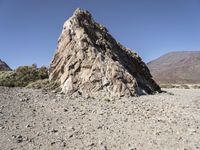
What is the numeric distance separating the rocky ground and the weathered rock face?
1.03 m

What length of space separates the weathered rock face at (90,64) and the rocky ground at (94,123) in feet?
3.37

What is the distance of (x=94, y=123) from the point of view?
984 centimetres

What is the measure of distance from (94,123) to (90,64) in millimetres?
5422

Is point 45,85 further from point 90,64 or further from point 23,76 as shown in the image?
point 23,76

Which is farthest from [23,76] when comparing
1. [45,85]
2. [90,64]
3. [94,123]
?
[94,123]

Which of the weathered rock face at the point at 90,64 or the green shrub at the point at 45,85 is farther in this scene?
the green shrub at the point at 45,85

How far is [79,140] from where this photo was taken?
8453mm

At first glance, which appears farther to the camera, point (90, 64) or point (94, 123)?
point (90, 64)

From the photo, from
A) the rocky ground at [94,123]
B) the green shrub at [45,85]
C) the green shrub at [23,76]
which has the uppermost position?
the green shrub at [23,76]

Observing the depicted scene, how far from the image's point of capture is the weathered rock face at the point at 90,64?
1416 centimetres

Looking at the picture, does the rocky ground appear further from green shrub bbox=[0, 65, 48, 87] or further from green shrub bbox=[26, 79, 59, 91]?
green shrub bbox=[0, 65, 48, 87]

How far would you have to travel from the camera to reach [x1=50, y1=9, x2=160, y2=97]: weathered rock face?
46.5 feet

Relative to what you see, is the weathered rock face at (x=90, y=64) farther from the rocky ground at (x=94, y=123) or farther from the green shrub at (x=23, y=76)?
the green shrub at (x=23, y=76)

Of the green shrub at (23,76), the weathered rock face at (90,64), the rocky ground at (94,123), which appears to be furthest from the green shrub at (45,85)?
the rocky ground at (94,123)
